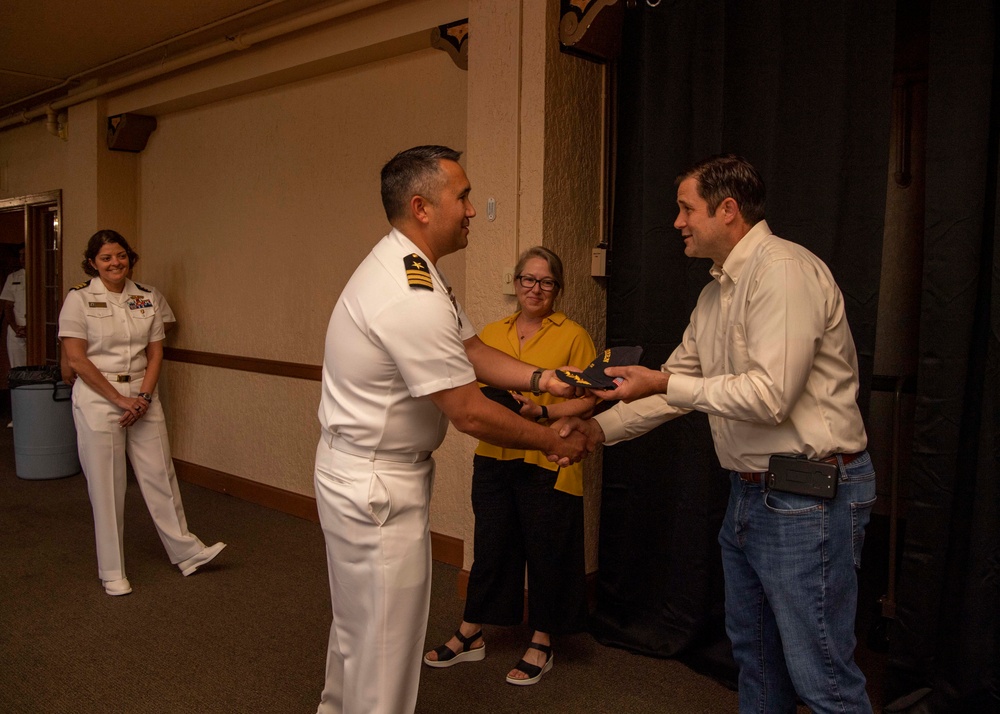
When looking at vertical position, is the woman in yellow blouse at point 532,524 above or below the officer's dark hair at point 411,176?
below

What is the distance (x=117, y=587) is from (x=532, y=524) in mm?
2049

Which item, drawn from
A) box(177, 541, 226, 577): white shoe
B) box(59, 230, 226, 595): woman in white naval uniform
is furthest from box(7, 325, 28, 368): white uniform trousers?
box(177, 541, 226, 577): white shoe

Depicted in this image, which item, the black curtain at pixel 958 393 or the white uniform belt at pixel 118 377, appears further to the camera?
the white uniform belt at pixel 118 377

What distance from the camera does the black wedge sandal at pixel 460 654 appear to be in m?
3.04

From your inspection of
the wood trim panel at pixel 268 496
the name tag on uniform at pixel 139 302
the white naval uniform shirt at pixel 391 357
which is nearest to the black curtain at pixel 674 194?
the wood trim panel at pixel 268 496

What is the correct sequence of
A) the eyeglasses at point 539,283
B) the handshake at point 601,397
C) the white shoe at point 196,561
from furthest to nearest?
the white shoe at point 196,561
the eyeglasses at point 539,283
the handshake at point 601,397

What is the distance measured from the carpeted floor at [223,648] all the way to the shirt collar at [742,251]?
1564mm

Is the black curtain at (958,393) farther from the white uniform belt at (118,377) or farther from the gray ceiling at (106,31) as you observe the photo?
the white uniform belt at (118,377)

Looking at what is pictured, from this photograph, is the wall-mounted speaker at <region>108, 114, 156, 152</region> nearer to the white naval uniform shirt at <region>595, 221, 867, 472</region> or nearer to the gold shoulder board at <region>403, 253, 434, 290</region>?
the gold shoulder board at <region>403, 253, 434, 290</region>

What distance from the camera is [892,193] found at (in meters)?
3.44

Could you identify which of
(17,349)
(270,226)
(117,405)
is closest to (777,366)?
(117,405)

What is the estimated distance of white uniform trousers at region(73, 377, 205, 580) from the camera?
12.4 feet

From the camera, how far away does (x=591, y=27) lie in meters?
3.12

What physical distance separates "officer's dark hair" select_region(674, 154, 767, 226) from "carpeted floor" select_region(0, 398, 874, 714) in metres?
1.71
